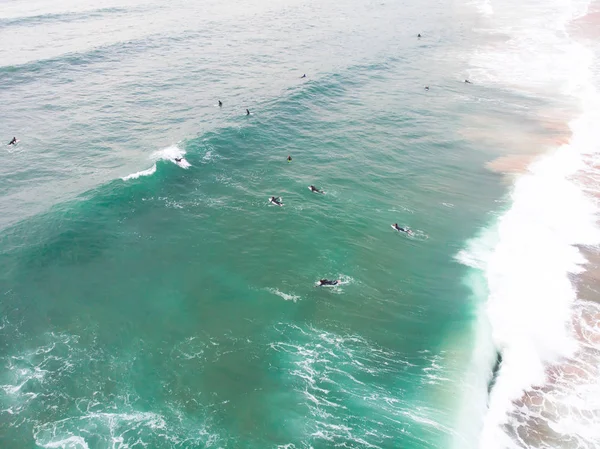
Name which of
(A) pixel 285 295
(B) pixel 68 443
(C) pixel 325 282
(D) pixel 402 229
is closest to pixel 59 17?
(D) pixel 402 229

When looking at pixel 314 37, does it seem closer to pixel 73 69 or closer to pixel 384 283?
pixel 73 69

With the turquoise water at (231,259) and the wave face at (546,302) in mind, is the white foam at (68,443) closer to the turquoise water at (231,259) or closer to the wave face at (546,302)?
the turquoise water at (231,259)

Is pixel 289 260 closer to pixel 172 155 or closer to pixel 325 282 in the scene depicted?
pixel 325 282

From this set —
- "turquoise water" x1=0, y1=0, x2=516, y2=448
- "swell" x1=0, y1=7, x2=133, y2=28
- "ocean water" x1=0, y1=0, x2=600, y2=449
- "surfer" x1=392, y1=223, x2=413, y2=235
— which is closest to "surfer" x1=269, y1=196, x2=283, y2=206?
"turquoise water" x1=0, y1=0, x2=516, y2=448

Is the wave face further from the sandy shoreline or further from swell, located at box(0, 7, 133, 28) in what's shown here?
swell, located at box(0, 7, 133, 28)

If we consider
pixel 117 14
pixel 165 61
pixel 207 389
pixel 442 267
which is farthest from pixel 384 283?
pixel 117 14

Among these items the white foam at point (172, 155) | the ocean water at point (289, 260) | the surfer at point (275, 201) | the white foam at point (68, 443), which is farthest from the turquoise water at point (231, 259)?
the surfer at point (275, 201)
